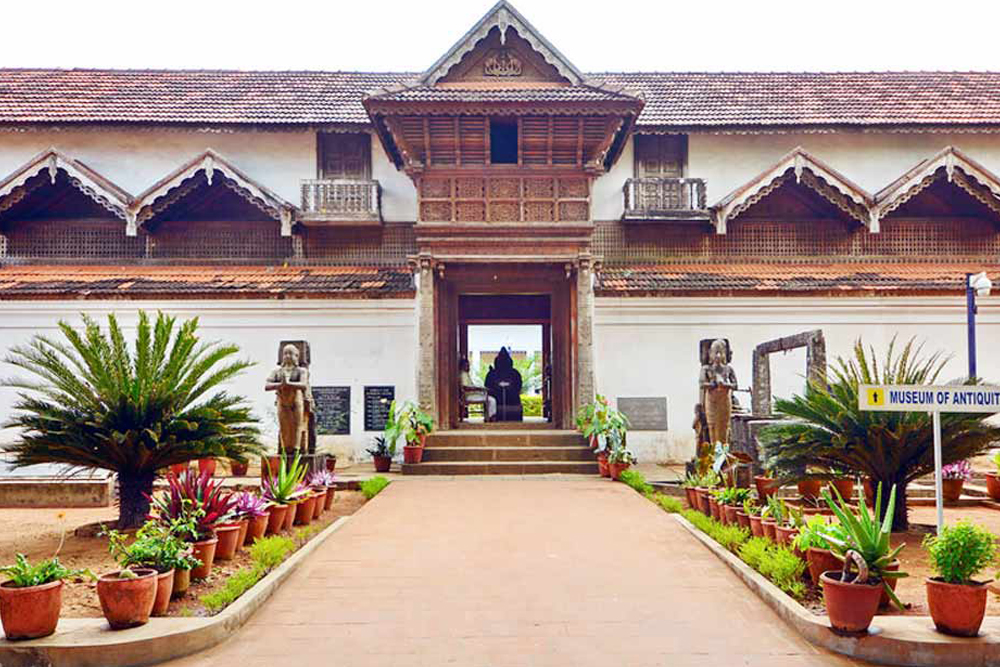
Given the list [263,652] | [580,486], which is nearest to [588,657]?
[263,652]

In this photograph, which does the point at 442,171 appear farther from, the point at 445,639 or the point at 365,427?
the point at 445,639

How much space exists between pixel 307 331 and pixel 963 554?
12.0m

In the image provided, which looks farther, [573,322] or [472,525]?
[573,322]

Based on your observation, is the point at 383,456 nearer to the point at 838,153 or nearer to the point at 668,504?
the point at 668,504

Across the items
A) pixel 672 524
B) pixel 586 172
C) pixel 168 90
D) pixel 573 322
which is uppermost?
pixel 168 90

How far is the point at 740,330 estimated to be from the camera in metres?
14.4

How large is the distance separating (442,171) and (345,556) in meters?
8.96

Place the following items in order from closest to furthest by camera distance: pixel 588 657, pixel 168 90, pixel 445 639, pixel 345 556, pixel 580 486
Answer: pixel 588 657 → pixel 445 639 → pixel 345 556 → pixel 580 486 → pixel 168 90

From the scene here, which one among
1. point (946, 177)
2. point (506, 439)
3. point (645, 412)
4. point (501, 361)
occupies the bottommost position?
point (506, 439)

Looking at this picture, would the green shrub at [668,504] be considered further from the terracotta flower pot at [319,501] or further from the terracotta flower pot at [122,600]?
the terracotta flower pot at [122,600]

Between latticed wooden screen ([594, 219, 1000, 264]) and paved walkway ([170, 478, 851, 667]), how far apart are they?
8.53m

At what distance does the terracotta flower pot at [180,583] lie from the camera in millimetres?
5129

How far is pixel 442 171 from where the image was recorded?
14016 millimetres

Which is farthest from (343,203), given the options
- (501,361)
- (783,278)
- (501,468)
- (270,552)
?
(270,552)
